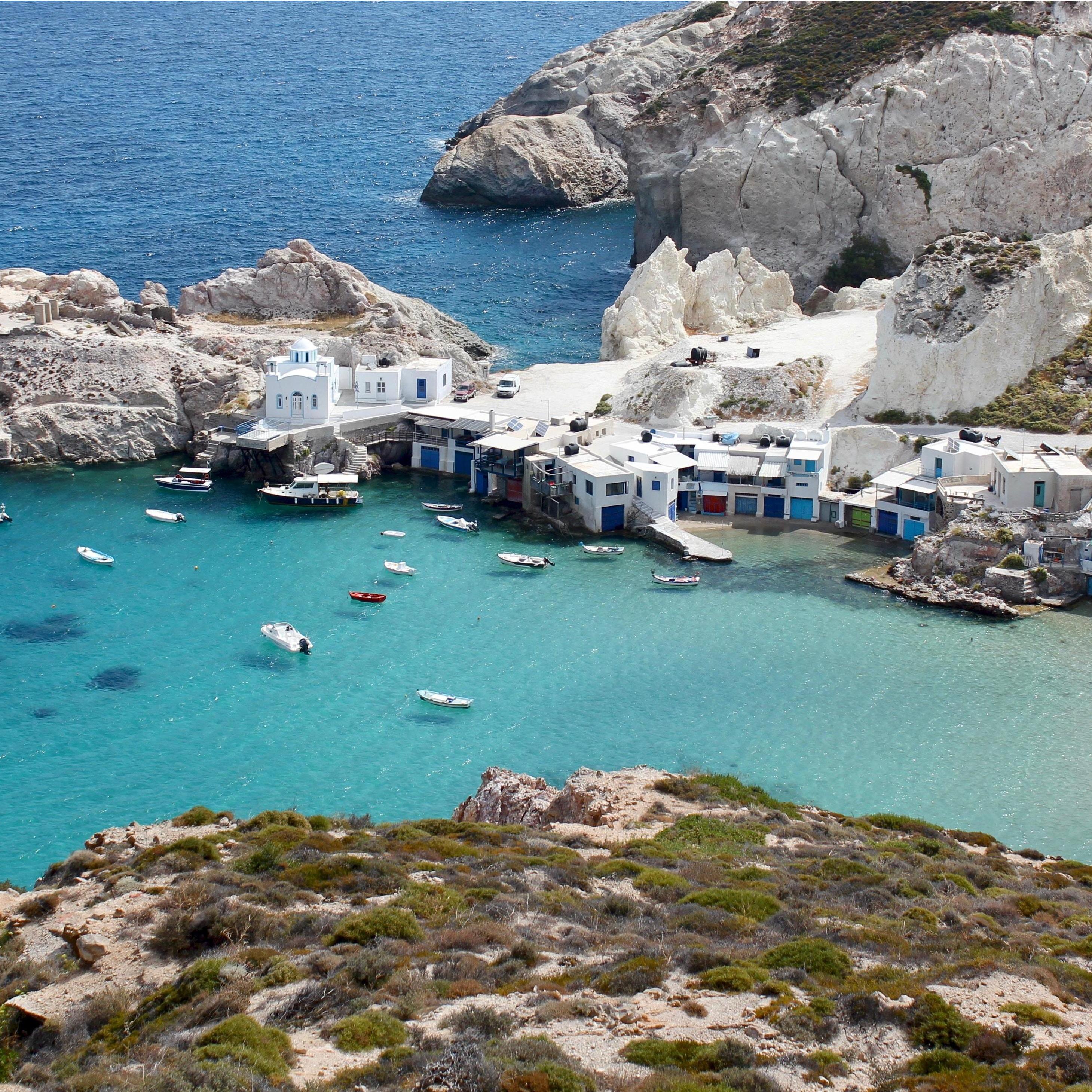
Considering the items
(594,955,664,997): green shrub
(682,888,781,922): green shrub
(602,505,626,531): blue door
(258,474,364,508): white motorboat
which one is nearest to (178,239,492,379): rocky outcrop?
(258,474,364,508): white motorboat

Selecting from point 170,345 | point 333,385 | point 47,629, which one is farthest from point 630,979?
point 170,345

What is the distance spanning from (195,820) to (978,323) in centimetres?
5451

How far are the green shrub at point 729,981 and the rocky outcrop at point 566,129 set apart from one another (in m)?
120

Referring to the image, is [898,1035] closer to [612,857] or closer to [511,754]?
[612,857]

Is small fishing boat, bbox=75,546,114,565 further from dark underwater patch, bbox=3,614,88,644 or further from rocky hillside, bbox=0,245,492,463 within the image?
rocky hillside, bbox=0,245,492,463

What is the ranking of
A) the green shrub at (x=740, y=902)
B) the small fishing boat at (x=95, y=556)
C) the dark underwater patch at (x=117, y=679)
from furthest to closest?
the small fishing boat at (x=95, y=556), the dark underwater patch at (x=117, y=679), the green shrub at (x=740, y=902)

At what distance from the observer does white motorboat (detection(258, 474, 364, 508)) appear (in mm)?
77625

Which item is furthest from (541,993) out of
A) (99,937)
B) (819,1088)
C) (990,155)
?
(990,155)

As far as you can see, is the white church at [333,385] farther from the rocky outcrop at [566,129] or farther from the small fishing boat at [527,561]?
the rocky outcrop at [566,129]

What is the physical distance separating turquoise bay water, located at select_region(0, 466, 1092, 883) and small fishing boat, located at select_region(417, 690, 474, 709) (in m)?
0.48

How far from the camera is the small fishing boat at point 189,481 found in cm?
7975

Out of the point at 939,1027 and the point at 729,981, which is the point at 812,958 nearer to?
the point at 729,981

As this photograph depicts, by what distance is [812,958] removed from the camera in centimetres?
2755

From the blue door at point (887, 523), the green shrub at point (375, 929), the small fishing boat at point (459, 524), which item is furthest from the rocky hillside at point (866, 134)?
the green shrub at point (375, 929)
